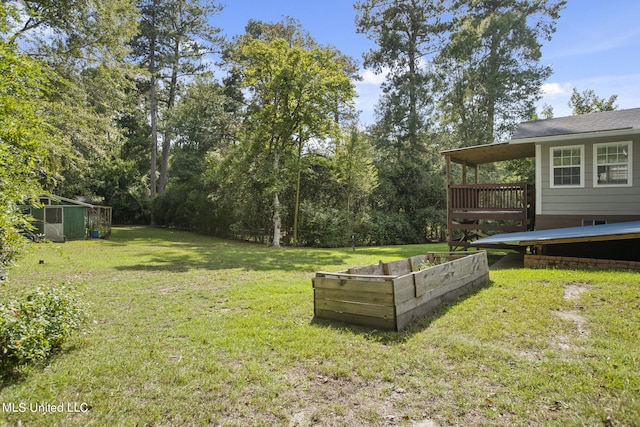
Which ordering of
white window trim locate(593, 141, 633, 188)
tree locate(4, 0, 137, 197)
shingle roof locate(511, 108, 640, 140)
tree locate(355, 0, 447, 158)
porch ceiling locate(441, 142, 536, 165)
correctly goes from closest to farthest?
1. white window trim locate(593, 141, 633, 188)
2. shingle roof locate(511, 108, 640, 140)
3. porch ceiling locate(441, 142, 536, 165)
4. tree locate(4, 0, 137, 197)
5. tree locate(355, 0, 447, 158)

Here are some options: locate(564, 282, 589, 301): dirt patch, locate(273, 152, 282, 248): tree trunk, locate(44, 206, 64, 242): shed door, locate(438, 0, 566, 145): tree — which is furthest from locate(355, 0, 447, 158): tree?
locate(44, 206, 64, 242): shed door

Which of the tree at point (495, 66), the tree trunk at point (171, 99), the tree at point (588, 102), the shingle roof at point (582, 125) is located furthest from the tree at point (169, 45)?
the tree at point (588, 102)

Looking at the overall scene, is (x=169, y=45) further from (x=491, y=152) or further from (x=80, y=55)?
(x=491, y=152)

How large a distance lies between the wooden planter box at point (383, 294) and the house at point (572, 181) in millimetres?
4276

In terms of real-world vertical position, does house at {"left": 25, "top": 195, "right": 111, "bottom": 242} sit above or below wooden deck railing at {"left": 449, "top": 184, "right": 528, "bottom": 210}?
below

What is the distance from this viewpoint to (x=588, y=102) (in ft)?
77.2

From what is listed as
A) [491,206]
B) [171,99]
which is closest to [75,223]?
[171,99]

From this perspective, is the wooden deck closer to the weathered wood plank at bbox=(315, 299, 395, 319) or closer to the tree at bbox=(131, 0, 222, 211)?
the weathered wood plank at bbox=(315, 299, 395, 319)

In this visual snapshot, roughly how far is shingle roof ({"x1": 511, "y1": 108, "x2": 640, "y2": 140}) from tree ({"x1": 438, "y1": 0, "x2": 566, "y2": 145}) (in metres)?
12.9

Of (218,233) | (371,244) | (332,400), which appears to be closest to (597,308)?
(332,400)

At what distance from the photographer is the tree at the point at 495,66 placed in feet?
77.6

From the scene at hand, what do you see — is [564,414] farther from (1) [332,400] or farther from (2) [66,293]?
(2) [66,293]

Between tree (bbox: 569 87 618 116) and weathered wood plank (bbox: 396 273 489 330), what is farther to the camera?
tree (bbox: 569 87 618 116)

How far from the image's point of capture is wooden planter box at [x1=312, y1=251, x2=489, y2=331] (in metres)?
4.16
